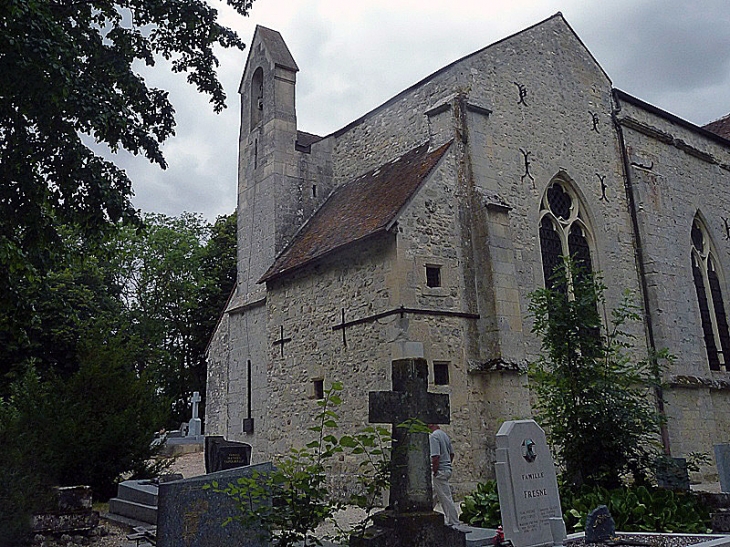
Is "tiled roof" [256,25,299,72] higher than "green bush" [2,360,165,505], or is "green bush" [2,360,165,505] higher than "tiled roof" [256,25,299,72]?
"tiled roof" [256,25,299,72]

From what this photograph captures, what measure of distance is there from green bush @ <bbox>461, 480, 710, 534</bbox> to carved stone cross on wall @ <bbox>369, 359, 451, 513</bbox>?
3.25m

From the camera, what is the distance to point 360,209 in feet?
47.1

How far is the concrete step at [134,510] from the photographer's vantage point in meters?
9.06

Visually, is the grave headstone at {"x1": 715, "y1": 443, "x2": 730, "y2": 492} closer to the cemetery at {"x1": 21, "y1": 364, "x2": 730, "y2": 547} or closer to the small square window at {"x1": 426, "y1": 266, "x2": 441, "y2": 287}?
the cemetery at {"x1": 21, "y1": 364, "x2": 730, "y2": 547}

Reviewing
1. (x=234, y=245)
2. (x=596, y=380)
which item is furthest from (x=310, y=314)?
(x=234, y=245)

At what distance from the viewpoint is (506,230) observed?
12891mm

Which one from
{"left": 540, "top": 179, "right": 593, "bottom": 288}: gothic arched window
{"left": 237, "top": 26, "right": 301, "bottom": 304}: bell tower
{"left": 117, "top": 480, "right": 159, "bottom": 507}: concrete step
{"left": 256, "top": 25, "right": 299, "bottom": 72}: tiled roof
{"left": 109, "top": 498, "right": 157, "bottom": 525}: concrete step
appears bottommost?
{"left": 109, "top": 498, "right": 157, "bottom": 525}: concrete step

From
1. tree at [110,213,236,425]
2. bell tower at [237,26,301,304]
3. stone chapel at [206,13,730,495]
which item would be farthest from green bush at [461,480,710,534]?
tree at [110,213,236,425]

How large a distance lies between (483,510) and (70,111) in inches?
284

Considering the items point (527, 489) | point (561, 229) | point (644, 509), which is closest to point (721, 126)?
point (561, 229)

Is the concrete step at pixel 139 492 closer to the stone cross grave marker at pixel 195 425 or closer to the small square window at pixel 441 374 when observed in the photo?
the small square window at pixel 441 374

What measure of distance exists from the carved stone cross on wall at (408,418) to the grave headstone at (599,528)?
7.06 ft

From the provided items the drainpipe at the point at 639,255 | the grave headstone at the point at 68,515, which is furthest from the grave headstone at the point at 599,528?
the drainpipe at the point at 639,255

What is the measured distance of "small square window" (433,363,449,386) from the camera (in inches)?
460
